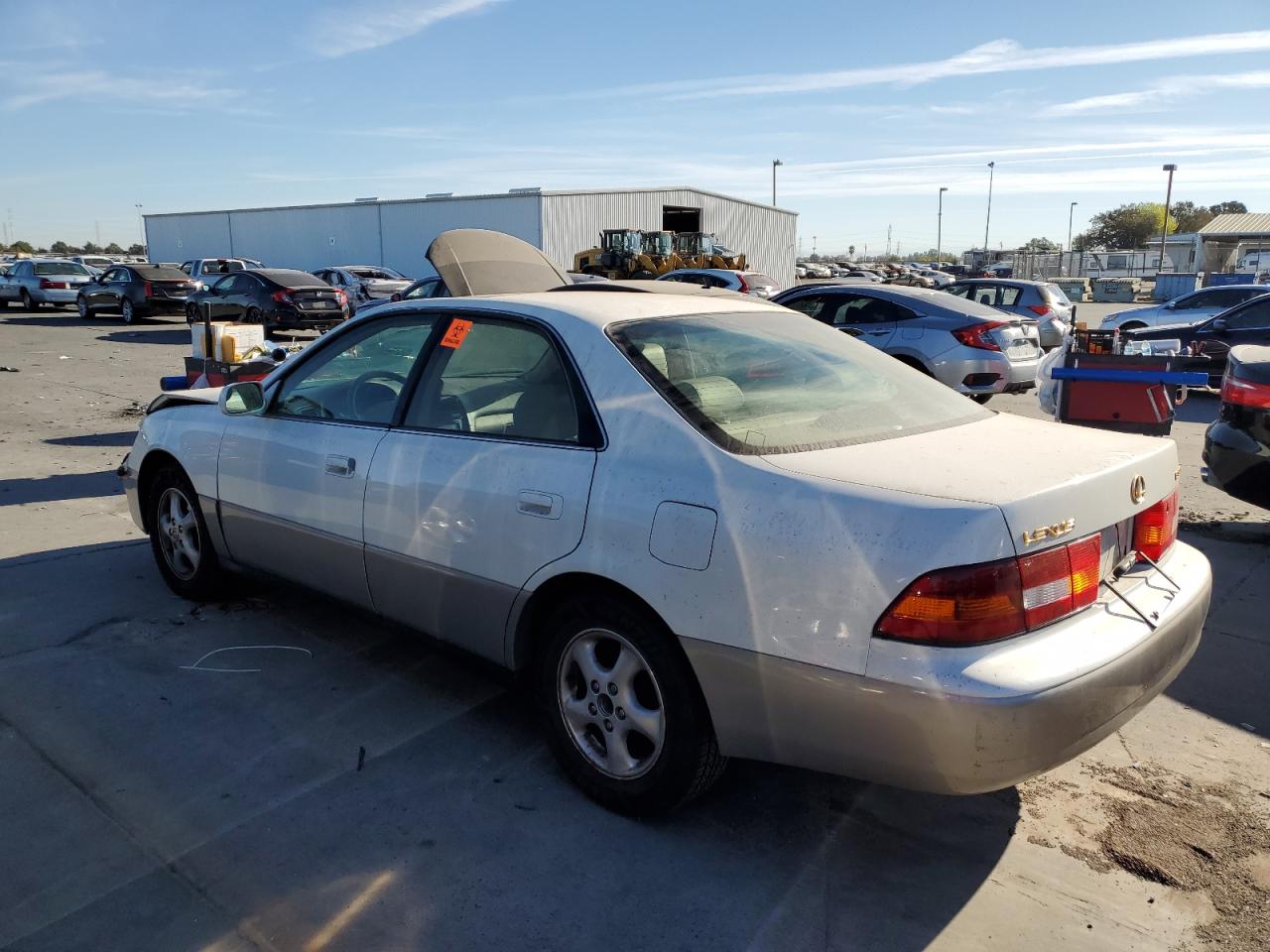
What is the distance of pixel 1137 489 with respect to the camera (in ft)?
9.59

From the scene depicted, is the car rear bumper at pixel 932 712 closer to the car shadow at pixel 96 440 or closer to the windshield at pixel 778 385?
the windshield at pixel 778 385

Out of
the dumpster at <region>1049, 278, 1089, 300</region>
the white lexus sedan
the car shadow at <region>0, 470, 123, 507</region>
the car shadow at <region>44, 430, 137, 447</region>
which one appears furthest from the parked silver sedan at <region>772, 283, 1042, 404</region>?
the dumpster at <region>1049, 278, 1089, 300</region>

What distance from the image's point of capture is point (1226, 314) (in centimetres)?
1391

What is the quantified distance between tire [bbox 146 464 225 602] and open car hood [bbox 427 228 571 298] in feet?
5.57

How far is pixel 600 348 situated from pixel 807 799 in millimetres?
1676

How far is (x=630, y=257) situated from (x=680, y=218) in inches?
584

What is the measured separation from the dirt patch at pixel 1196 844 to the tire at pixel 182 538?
4.03 meters

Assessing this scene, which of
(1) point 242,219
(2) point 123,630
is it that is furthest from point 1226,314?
(1) point 242,219

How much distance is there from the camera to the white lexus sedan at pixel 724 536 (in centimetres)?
247

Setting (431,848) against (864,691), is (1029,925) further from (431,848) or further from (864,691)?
(431,848)

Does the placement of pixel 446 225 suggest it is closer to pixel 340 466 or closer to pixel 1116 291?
pixel 1116 291

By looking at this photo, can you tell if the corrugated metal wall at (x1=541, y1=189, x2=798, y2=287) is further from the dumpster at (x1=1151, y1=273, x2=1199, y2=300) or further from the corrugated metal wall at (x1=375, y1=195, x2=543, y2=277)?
the dumpster at (x1=1151, y1=273, x2=1199, y2=300)

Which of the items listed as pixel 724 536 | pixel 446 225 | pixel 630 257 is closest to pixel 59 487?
pixel 724 536

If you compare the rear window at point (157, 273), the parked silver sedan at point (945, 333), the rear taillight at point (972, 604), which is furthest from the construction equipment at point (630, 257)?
the rear taillight at point (972, 604)
